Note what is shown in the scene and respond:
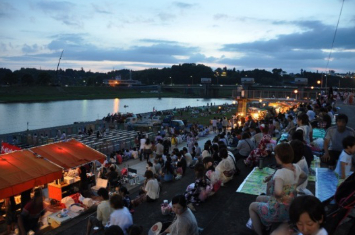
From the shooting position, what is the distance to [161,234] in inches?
166

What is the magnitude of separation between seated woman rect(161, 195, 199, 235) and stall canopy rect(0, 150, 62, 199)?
17.7 feet

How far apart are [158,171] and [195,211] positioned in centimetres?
454

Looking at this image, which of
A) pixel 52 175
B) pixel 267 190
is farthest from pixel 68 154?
pixel 267 190

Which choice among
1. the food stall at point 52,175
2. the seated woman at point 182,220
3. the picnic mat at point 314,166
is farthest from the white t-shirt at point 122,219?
the picnic mat at point 314,166

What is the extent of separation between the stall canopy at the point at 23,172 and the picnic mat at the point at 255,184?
5541 millimetres

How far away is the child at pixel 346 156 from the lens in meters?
4.55

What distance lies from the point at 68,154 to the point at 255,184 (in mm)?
6417

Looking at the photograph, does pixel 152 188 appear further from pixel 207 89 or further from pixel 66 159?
pixel 207 89

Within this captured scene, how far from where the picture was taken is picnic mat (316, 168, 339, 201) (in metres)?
4.55

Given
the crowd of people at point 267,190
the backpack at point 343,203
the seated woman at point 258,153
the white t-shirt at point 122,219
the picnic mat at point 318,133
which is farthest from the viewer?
the picnic mat at point 318,133

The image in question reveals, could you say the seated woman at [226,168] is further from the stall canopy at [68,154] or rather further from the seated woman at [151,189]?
the stall canopy at [68,154]

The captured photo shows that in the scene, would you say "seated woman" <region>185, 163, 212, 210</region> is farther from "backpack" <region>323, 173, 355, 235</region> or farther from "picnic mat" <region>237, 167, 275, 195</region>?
"backpack" <region>323, 173, 355, 235</region>

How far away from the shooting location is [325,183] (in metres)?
5.05

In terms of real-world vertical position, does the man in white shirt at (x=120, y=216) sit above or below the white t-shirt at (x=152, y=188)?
above
